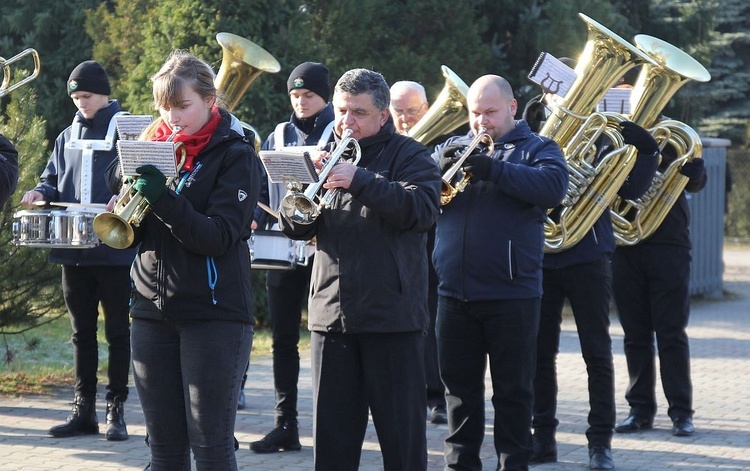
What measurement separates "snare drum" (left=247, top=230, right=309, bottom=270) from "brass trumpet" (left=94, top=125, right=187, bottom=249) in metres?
2.00

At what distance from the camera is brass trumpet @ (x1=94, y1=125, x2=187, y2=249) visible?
438 centimetres

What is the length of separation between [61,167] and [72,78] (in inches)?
20.6

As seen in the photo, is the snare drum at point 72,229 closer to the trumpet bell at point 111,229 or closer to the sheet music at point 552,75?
the trumpet bell at point 111,229

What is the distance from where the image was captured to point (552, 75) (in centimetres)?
663

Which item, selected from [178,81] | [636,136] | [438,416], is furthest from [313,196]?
[438,416]

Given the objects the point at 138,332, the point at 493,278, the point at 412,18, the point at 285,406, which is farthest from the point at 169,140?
the point at 412,18

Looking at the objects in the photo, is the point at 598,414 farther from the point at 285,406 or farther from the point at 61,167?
the point at 61,167

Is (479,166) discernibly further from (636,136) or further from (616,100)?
(616,100)

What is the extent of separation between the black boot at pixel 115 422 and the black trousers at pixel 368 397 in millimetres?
2300

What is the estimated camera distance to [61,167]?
7.09m

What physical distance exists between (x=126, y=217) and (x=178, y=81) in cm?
53

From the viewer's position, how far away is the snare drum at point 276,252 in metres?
6.48

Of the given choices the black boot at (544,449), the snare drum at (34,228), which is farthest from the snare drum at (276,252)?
the black boot at (544,449)

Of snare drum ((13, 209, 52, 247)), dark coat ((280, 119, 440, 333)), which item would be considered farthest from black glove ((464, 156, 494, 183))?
snare drum ((13, 209, 52, 247))
